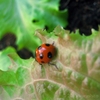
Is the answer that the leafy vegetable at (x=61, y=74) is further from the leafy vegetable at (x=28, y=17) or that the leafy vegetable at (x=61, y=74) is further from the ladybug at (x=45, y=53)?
the leafy vegetable at (x=28, y=17)

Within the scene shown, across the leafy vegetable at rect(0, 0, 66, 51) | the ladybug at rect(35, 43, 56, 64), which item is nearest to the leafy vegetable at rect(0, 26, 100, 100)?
the ladybug at rect(35, 43, 56, 64)

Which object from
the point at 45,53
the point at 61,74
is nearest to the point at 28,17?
the point at 45,53

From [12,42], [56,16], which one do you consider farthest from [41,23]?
[12,42]

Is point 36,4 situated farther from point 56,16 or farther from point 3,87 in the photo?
point 3,87

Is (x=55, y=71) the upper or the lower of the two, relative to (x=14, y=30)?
upper

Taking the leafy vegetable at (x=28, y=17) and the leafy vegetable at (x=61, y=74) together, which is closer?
the leafy vegetable at (x=61, y=74)

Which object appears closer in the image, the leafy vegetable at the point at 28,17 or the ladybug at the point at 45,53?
the ladybug at the point at 45,53

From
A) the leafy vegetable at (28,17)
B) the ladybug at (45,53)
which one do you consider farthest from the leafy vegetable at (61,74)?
the leafy vegetable at (28,17)

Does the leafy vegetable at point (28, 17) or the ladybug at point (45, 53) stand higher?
the ladybug at point (45, 53)
